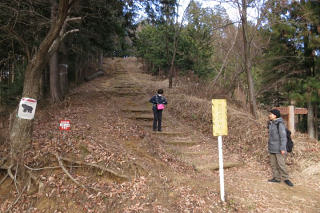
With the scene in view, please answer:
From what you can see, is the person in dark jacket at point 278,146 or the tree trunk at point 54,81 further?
the tree trunk at point 54,81

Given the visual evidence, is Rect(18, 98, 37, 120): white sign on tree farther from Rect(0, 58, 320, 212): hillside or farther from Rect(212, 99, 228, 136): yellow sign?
Rect(212, 99, 228, 136): yellow sign

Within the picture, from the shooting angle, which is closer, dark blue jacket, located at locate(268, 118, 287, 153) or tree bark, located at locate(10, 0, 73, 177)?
tree bark, located at locate(10, 0, 73, 177)

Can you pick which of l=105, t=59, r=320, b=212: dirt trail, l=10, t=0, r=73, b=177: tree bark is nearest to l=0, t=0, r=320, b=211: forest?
l=10, t=0, r=73, b=177: tree bark

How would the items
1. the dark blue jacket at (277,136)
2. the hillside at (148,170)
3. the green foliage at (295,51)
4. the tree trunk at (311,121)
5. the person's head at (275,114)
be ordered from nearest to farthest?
1. the hillside at (148,170)
2. the dark blue jacket at (277,136)
3. the person's head at (275,114)
4. the green foliage at (295,51)
5. the tree trunk at (311,121)

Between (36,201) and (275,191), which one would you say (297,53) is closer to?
(275,191)

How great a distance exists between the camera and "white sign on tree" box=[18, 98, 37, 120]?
4531 millimetres

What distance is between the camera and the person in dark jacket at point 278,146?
5391 mm

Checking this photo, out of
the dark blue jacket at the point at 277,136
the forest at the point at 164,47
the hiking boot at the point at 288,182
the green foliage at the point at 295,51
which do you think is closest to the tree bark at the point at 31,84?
the forest at the point at 164,47

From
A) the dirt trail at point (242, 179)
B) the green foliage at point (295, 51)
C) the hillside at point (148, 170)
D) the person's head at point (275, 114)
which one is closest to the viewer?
the hillside at point (148, 170)

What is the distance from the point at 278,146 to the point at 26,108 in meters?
5.97

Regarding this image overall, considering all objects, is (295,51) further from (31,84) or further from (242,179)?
(31,84)

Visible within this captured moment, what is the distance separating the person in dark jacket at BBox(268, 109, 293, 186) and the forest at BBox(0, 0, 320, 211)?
3874 millimetres

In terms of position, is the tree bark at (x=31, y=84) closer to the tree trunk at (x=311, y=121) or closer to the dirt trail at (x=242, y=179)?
the dirt trail at (x=242, y=179)

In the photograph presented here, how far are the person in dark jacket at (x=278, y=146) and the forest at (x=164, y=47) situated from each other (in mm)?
3874
